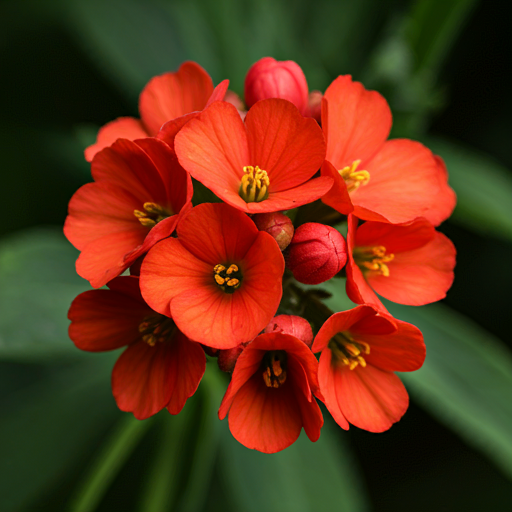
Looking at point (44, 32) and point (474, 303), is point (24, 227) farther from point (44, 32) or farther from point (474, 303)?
point (474, 303)

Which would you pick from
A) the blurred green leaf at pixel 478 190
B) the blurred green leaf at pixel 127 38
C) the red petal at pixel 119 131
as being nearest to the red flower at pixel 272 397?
the red petal at pixel 119 131

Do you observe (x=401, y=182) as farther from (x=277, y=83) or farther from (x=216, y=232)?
(x=216, y=232)

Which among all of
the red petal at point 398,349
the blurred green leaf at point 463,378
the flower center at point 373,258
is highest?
the flower center at point 373,258

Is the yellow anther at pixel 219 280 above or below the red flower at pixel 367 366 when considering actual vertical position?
above

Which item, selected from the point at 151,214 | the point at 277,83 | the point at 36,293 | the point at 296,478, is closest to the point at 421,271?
the point at 277,83

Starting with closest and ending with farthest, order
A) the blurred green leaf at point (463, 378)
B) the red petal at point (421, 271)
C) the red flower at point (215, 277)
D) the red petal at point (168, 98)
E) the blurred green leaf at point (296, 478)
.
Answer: the red flower at point (215, 277) → the red petal at point (421, 271) → the red petal at point (168, 98) → the blurred green leaf at point (463, 378) → the blurred green leaf at point (296, 478)

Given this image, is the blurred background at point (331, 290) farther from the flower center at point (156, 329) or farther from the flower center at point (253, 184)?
the flower center at point (253, 184)

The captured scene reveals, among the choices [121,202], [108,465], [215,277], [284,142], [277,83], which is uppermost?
[277,83]
